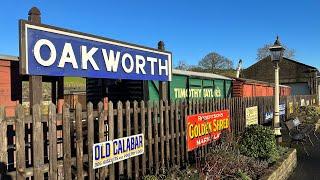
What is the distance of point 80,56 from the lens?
5.39 meters

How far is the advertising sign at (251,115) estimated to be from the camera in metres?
13.4

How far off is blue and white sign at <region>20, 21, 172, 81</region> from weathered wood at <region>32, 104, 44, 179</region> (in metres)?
0.58

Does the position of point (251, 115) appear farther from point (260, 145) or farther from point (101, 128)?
point (101, 128)

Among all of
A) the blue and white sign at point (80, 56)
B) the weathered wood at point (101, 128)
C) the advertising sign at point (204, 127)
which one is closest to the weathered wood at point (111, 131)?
the weathered wood at point (101, 128)

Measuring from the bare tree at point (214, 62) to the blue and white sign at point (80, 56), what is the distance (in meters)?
56.9

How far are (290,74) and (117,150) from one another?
58.9 metres

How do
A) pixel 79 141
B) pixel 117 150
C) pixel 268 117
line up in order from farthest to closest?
pixel 268 117 → pixel 117 150 → pixel 79 141

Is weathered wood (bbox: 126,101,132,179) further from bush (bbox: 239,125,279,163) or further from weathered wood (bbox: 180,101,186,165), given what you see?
bush (bbox: 239,125,279,163)

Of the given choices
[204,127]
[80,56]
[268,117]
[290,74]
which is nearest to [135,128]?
[80,56]

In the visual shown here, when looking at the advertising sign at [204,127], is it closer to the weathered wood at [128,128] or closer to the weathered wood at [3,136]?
the weathered wood at [128,128]

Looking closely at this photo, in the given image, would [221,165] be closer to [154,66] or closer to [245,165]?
[245,165]

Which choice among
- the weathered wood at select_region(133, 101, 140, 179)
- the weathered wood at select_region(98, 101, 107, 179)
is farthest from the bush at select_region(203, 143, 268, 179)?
the weathered wood at select_region(98, 101, 107, 179)

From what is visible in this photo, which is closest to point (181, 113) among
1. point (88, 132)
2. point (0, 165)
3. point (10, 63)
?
point (88, 132)

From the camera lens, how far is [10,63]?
7594mm
